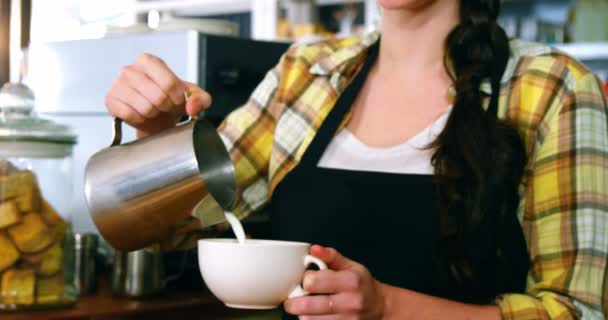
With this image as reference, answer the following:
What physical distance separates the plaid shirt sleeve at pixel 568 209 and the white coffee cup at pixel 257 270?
0.37m

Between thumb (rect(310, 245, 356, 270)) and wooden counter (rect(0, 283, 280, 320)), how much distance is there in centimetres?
44

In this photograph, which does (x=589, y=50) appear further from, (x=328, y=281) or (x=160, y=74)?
(x=328, y=281)

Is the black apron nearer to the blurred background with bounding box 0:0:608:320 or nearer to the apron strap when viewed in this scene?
the apron strap

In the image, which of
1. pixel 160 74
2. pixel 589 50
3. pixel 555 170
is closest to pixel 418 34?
pixel 555 170

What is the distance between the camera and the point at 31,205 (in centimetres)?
108

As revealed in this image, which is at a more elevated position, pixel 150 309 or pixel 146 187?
pixel 146 187

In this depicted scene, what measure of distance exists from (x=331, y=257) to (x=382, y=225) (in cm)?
36

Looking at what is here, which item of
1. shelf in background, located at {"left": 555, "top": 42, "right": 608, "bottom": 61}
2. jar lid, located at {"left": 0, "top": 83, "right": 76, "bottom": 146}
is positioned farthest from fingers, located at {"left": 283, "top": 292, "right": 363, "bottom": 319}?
shelf in background, located at {"left": 555, "top": 42, "right": 608, "bottom": 61}

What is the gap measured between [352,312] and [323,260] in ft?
0.21

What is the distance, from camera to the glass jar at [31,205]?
106cm

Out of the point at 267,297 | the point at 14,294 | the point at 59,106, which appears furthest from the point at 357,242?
the point at 59,106

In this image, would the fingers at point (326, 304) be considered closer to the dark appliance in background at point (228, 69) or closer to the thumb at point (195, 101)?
the thumb at point (195, 101)

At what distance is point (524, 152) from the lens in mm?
1120

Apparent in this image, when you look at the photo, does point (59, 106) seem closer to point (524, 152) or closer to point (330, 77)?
point (330, 77)
